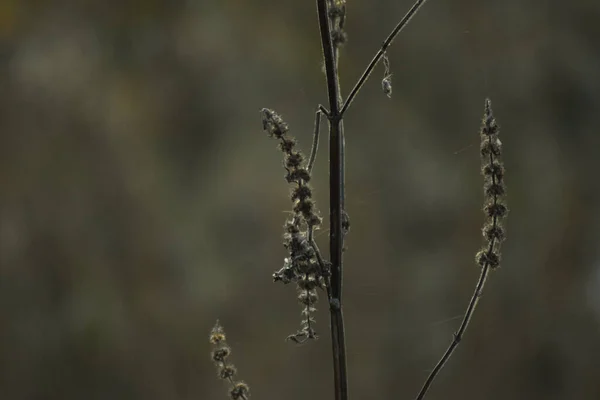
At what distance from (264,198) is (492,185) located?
0.84m

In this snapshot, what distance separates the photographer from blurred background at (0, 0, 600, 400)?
1.14 meters

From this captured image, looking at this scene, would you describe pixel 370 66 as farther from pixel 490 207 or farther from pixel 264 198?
pixel 264 198

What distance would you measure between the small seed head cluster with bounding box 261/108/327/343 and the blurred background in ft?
2.63

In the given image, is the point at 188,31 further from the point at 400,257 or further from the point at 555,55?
the point at 555,55

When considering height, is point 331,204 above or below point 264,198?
below

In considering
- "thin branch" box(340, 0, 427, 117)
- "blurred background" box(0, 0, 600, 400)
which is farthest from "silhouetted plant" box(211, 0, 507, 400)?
"blurred background" box(0, 0, 600, 400)

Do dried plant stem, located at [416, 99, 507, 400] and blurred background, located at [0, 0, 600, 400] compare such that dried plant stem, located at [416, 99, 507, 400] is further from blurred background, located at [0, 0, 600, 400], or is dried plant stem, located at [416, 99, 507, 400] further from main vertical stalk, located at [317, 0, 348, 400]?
blurred background, located at [0, 0, 600, 400]

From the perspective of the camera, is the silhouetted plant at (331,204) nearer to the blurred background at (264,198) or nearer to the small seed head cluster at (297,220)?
the small seed head cluster at (297,220)

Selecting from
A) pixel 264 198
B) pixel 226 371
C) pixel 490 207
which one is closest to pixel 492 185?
pixel 490 207

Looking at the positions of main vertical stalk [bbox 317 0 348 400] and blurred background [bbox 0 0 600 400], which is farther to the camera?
blurred background [bbox 0 0 600 400]

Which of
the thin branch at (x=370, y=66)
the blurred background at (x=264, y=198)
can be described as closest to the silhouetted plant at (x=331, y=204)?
the thin branch at (x=370, y=66)

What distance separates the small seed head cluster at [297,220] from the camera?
1.11ft

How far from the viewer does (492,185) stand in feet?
1.18

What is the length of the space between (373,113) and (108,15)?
1.63 ft
